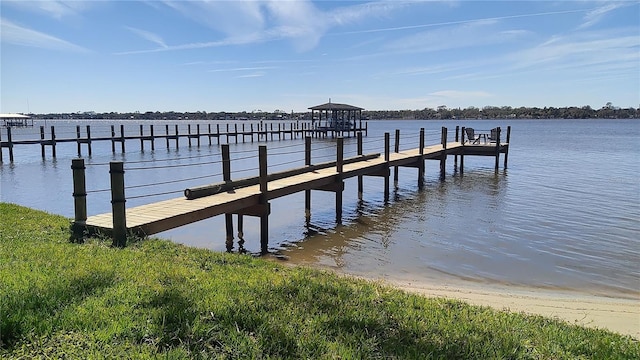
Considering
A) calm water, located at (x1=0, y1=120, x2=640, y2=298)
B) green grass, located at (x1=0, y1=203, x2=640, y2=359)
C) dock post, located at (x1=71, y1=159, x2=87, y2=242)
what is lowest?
calm water, located at (x1=0, y1=120, x2=640, y2=298)

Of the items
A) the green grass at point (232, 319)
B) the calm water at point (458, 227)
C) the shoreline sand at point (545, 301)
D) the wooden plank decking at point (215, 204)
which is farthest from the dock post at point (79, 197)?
the shoreline sand at point (545, 301)

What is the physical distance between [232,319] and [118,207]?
12.4 feet

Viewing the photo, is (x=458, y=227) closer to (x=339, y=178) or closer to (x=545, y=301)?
(x=339, y=178)

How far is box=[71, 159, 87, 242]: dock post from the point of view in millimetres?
7012

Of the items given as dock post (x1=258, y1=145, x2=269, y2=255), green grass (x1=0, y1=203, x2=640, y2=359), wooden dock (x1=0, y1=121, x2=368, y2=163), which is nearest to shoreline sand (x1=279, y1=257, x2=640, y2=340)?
green grass (x1=0, y1=203, x2=640, y2=359)

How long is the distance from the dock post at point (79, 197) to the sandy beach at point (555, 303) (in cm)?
504

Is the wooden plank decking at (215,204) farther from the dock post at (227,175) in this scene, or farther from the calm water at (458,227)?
the calm water at (458,227)

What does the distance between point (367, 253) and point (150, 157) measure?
93.1 feet

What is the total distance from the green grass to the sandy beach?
5.88 ft

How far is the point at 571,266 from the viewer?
32.0 ft

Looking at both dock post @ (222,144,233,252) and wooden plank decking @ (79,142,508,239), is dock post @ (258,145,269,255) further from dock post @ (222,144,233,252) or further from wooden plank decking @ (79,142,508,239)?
dock post @ (222,144,233,252)

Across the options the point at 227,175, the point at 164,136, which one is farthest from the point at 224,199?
the point at 164,136

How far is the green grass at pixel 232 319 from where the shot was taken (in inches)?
138

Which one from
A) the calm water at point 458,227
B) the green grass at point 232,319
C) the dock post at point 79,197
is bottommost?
the calm water at point 458,227
